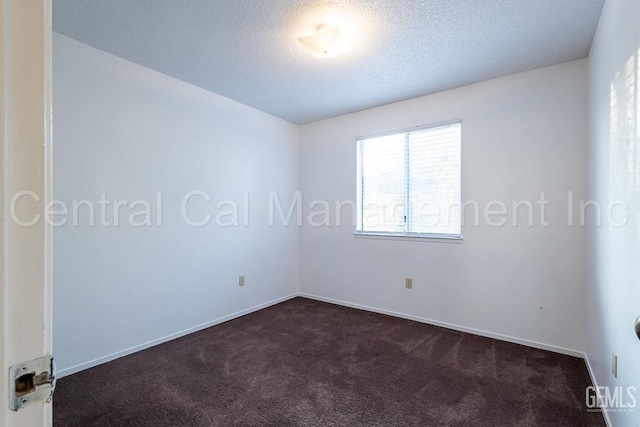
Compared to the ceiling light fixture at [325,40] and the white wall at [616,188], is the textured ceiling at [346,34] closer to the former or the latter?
the ceiling light fixture at [325,40]

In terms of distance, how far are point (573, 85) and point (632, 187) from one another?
1700mm

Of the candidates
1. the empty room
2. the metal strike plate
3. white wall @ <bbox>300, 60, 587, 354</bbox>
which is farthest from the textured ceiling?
the metal strike plate

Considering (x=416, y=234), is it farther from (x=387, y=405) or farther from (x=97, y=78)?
(x=97, y=78)

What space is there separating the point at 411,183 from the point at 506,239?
1.10m

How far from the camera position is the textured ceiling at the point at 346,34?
6.41ft

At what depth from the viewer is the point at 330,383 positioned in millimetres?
2178

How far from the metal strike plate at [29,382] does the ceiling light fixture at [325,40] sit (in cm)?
220

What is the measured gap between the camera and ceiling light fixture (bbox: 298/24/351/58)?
82.8 inches

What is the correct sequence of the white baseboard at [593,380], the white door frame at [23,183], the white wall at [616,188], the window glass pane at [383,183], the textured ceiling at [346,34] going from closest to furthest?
the white door frame at [23,183]
the white wall at [616,188]
the white baseboard at [593,380]
the textured ceiling at [346,34]
the window glass pane at [383,183]

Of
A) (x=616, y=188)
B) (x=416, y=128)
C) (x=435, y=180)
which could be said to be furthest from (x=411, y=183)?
(x=616, y=188)

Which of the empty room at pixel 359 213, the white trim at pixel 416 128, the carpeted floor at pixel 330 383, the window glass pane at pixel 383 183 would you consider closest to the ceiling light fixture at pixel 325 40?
the empty room at pixel 359 213

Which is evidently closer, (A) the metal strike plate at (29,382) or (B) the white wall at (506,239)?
(A) the metal strike plate at (29,382)

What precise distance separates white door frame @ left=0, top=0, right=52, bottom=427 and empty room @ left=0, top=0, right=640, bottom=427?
170 centimetres

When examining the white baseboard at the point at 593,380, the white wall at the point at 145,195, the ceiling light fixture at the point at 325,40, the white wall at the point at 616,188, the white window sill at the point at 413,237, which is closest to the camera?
the white wall at the point at 616,188
